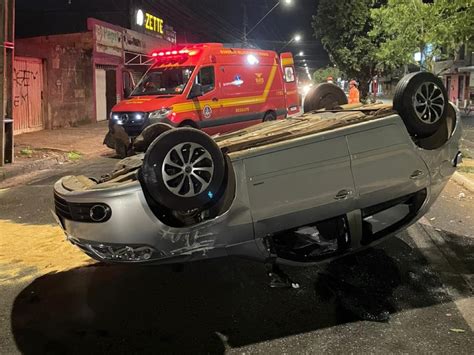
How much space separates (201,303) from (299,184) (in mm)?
1210

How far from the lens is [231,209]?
362 cm

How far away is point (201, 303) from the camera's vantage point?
4.00 metres

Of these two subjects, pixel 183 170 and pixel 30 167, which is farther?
pixel 30 167

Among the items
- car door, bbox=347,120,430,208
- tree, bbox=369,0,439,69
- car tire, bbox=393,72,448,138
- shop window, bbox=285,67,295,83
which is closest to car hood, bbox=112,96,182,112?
shop window, bbox=285,67,295,83

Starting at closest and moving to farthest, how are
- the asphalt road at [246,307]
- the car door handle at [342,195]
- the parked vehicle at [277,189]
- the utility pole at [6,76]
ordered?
the asphalt road at [246,307] < the parked vehicle at [277,189] < the car door handle at [342,195] < the utility pole at [6,76]

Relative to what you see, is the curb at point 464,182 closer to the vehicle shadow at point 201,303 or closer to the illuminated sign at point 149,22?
the vehicle shadow at point 201,303

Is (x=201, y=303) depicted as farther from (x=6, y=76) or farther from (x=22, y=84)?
(x=22, y=84)

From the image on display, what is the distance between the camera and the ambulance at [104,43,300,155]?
11062 mm

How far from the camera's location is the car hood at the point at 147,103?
10.9m

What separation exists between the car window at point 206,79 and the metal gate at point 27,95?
6.59m

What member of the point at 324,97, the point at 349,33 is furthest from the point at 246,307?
the point at 349,33

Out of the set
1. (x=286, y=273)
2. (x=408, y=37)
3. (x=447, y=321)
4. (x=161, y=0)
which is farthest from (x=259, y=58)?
(x=161, y=0)

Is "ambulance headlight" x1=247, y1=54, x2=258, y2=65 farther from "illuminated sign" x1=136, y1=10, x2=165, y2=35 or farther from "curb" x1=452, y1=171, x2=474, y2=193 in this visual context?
"illuminated sign" x1=136, y1=10, x2=165, y2=35

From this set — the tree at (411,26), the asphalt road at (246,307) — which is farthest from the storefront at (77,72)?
the asphalt road at (246,307)
